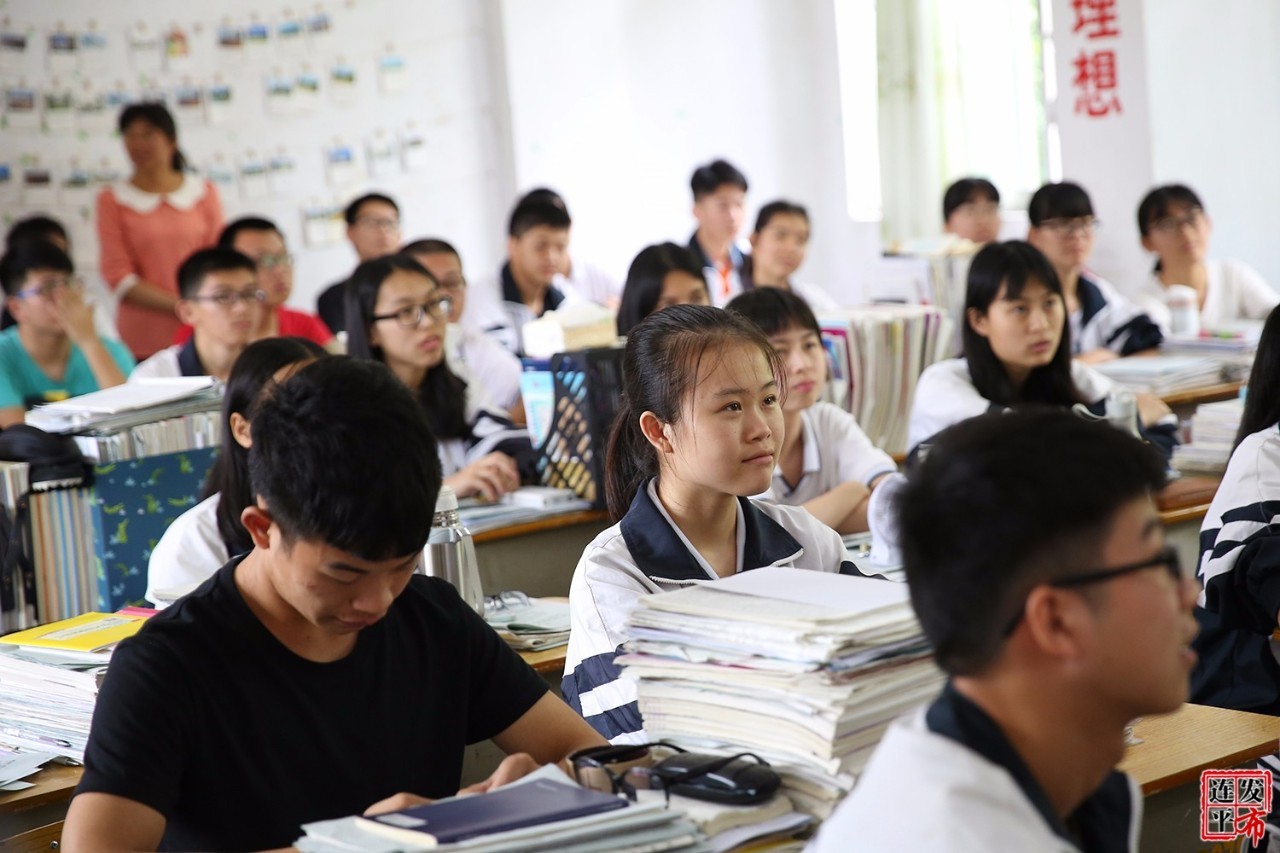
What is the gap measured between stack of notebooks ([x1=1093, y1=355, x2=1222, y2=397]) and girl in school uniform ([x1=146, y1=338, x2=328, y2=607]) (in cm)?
254

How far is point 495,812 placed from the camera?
122 centimetres

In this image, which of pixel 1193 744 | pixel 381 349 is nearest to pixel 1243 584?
pixel 1193 744

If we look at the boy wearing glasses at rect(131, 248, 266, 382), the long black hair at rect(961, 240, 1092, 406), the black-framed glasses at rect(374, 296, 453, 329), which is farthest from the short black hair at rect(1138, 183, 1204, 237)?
the boy wearing glasses at rect(131, 248, 266, 382)

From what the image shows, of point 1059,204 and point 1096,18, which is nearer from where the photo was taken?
point 1059,204

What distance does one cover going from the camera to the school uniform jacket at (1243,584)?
210cm

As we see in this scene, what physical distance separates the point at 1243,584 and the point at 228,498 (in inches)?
62.2

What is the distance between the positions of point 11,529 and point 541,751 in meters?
1.74

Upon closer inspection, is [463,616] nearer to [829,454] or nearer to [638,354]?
[638,354]

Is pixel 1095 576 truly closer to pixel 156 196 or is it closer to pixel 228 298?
pixel 228 298

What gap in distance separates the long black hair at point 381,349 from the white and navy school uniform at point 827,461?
0.89 m

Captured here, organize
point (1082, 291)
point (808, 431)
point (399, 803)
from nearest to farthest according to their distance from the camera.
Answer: point (399, 803)
point (808, 431)
point (1082, 291)

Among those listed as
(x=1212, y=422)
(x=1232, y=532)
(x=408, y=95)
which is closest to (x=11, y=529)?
(x=1232, y=532)

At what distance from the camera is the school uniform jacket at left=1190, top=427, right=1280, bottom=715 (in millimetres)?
2104

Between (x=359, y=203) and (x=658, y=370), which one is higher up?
(x=359, y=203)
